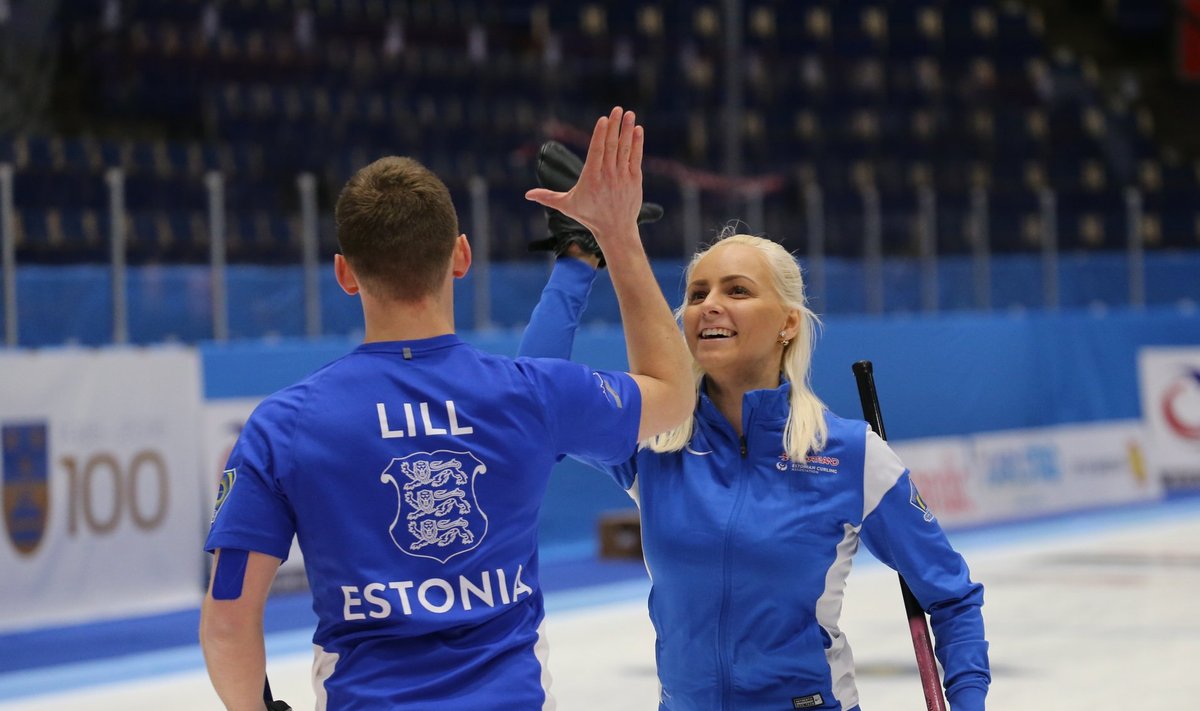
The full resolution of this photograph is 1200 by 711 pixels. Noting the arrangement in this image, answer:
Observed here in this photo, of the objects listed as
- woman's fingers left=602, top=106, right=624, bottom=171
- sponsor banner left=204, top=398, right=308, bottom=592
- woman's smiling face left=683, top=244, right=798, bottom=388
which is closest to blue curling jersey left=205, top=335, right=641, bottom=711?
woman's fingers left=602, top=106, right=624, bottom=171

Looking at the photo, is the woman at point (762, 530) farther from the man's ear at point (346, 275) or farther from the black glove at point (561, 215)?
the man's ear at point (346, 275)

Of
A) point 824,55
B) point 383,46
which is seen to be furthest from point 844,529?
point 824,55

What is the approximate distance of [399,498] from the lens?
88.3 inches

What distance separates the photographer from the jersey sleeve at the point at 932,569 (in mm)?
2875

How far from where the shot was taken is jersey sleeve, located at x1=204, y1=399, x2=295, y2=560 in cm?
218

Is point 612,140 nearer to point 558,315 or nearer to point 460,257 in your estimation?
point 460,257

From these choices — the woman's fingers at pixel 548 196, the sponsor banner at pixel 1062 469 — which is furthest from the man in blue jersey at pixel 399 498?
the sponsor banner at pixel 1062 469

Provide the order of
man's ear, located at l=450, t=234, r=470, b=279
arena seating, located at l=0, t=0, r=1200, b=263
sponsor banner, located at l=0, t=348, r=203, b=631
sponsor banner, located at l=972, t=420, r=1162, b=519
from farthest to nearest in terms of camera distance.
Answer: arena seating, located at l=0, t=0, r=1200, b=263 → sponsor banner, located at l=972, t=420, r=1162, b=519 → sponsor banner, located at l=0, t=348, r=203, b=631 → man's ear, located at l=450, t=234, r=470, b=279

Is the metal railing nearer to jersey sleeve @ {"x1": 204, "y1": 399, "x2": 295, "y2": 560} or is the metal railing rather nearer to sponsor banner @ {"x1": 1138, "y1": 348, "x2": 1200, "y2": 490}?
sponsor banner @ {"x1": 1138, "y1": 348, "x2": 1200, "y2": 490}

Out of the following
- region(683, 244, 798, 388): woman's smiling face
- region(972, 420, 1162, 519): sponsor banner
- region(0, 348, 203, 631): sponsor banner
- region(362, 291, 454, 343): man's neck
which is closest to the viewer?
region(362, 291, 454, 343): man's neck

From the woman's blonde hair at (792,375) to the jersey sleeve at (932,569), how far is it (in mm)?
123

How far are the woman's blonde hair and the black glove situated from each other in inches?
10.3

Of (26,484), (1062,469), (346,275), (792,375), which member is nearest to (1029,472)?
(1062,469)

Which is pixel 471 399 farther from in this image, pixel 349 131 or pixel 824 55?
pixel 824 55
